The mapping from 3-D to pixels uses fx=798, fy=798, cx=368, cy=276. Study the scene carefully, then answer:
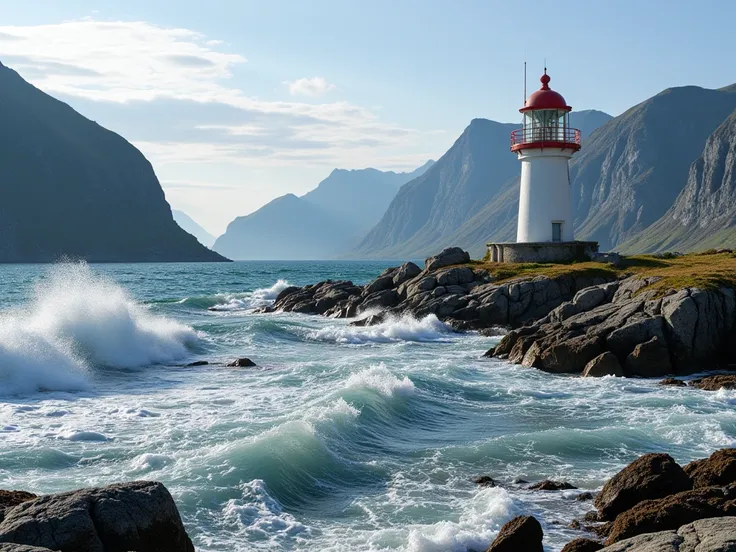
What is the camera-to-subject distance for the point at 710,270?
106 feet

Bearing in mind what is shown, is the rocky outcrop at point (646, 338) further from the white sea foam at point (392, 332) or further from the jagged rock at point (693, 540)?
the jagged rock at point (693, 540)

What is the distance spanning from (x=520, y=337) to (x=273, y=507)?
18.2 meters

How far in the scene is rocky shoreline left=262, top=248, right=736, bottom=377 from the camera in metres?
26.0

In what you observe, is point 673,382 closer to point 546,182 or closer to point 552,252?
point 552,252

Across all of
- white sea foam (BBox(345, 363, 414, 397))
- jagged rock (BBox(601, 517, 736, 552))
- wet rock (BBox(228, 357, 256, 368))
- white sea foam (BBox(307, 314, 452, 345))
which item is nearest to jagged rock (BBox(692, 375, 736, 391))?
white sea foam (BBox(345, 363, 414, 397))

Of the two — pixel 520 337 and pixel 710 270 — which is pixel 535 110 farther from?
pixel 520 337

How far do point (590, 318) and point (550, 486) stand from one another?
50.3ft

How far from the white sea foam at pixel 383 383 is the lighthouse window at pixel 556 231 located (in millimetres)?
25032

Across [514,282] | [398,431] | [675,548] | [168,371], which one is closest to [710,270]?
[514,282]

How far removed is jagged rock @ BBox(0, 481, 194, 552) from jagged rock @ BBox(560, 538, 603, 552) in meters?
4.99

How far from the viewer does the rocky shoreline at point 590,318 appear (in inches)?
1025

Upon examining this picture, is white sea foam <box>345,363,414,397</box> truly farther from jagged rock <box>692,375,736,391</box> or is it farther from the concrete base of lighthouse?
the concrete base of lighthouse

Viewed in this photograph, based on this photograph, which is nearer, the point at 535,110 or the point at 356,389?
the point at 356,389

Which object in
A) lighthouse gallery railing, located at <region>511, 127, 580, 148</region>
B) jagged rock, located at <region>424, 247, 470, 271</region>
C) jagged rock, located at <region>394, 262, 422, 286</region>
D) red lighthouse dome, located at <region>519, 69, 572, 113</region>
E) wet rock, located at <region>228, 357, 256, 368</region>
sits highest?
red lighthouse dome, located at <region>519, 69, 572, 113</region>
